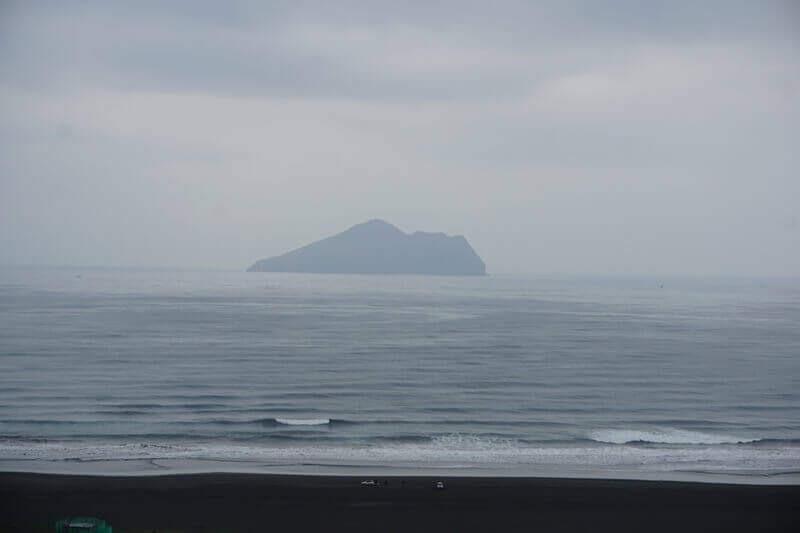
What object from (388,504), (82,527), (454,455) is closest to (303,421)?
(454,455)

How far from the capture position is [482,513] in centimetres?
1584

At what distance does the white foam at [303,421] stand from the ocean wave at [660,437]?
32.5ft

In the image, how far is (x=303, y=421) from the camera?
26.1 m

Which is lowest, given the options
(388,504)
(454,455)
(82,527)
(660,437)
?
(660,437)

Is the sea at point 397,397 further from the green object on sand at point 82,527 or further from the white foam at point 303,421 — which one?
the green object on sand at point 82,527

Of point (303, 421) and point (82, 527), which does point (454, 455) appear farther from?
point (82, 527)

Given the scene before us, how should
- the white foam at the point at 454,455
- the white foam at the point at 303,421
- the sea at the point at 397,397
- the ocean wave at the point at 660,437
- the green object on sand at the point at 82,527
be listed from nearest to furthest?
the green object on sand at the point at 82,527
the white foam at the point at 454,455
the sea at the point at 397,397
the ocean wave at the point at 660,437
the white foam at the point at 303,421

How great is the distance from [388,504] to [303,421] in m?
10.5

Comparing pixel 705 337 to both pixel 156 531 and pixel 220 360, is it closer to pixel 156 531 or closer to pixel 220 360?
pixel 220 360

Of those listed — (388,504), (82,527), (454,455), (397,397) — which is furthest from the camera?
(397,397)

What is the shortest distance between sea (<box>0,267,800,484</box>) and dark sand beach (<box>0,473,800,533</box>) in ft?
4.67

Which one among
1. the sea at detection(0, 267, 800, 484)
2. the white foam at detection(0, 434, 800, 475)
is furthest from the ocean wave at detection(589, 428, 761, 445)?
the white foam at detection(0, 434, 800, 475)

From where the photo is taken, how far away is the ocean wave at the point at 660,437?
24.5 metres

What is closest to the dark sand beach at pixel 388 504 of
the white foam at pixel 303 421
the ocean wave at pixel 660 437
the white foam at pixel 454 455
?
the white foam at pixel 454 455
